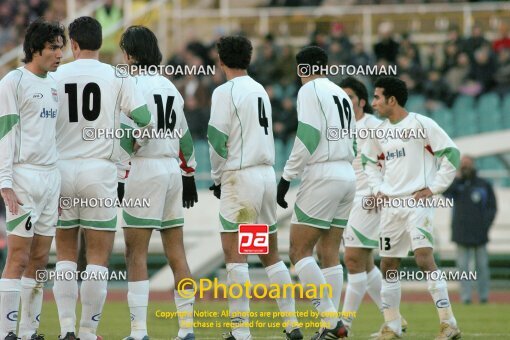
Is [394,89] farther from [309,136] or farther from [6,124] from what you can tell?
[6,124]

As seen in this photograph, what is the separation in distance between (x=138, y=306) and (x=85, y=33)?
97.8 inches

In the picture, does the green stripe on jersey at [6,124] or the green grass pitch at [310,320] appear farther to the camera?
the green grass pitch at [310,320]

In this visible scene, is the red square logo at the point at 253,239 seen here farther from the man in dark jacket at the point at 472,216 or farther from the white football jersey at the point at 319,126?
the man in dark jacket at the point at 472,216

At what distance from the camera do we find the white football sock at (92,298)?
10.4 meters

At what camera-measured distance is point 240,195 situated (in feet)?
36.8

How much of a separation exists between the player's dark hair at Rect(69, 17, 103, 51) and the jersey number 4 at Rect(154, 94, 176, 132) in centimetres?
87

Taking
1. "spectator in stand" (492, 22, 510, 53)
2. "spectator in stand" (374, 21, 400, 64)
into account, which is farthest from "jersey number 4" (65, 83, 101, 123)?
"spectator in stand" (492, 22, 510, 53)

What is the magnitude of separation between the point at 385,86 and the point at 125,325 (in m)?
4.44

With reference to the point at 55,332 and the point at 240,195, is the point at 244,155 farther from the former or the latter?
the point at 55,332

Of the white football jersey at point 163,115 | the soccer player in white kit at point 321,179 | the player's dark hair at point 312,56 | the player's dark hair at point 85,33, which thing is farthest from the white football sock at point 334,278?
the player's dark hair at point 85,33

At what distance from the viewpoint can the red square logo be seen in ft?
36.6

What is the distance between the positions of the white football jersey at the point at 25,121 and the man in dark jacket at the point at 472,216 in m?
11.0

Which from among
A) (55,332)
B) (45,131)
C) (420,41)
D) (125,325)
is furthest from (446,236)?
(45,131)

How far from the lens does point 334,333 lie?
11258 mm
